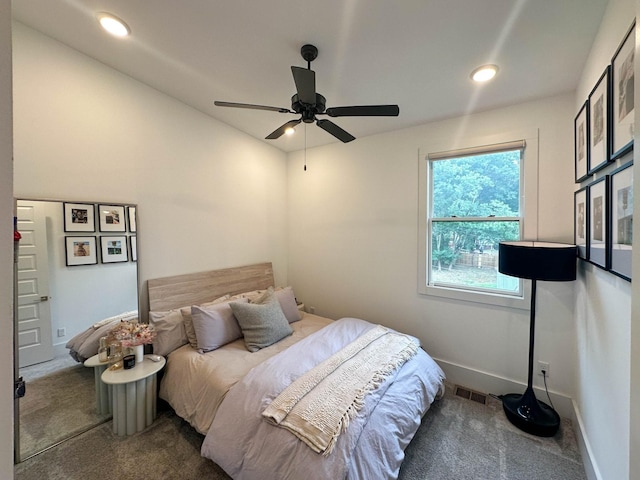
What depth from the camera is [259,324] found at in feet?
7.85

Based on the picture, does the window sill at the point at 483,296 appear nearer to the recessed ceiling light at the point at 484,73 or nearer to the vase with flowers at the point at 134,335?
the recessed ceiling light at the point at 484,73

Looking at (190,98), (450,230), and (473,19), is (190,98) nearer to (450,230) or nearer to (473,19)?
(473,19)

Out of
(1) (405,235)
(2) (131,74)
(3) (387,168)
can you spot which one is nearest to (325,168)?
(3) (387,168)

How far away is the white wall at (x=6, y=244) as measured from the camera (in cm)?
58

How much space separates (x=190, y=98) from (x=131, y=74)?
0.47 metres

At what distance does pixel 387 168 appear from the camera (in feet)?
10.1

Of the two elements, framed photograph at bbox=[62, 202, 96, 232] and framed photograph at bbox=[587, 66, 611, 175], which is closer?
framed photograph at bbox=[587, 66, 611, 175]

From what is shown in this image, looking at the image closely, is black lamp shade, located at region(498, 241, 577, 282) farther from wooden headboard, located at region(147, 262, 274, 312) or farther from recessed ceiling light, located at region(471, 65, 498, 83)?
wooden headboard, located at region(147, 262, 274, 312)

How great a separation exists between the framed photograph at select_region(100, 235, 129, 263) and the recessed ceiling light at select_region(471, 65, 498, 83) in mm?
3124

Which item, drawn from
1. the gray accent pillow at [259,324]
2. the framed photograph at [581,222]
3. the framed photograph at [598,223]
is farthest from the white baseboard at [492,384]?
the gray accent pillow at [259,324]

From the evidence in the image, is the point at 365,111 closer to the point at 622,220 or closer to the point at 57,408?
the point at 622,220

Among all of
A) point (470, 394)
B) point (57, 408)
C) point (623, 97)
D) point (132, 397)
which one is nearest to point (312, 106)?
point (623, 97)

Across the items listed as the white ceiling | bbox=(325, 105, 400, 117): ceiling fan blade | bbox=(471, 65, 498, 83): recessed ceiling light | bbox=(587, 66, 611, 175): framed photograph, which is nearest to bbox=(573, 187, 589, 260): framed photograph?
bbox=(587, 66, 611, 175): framed photograph

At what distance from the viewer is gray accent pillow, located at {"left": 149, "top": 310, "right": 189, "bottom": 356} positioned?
2240 millimetres
